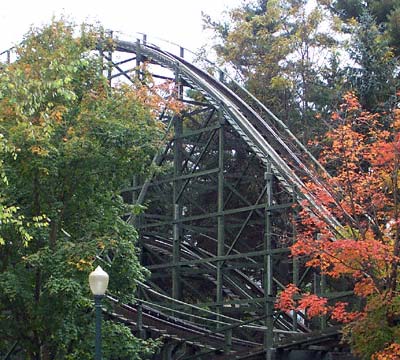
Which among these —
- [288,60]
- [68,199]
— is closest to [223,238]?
[68,199]

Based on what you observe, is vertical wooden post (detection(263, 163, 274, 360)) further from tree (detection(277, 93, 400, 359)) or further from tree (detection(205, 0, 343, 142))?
tree (detection(205, 0, 343, 142))

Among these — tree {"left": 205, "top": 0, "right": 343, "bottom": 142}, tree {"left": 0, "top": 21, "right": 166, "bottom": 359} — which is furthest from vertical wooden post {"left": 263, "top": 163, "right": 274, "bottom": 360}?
tree {"left": 205, "top": 0, "right": 343, "bottom": 142}

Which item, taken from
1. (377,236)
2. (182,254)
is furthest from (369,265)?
(182,254)

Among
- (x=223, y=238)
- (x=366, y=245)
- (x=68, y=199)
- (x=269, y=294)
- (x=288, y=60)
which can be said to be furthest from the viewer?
(x=288, y=60)

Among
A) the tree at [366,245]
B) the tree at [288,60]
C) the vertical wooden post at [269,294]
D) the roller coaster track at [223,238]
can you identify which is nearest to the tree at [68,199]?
the roller coaster track at [223,238]

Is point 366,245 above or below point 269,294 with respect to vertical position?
below

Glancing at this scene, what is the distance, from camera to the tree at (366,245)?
54.0 feet

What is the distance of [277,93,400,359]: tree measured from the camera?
54.0 ft

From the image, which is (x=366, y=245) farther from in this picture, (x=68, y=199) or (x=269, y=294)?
(x=269, y=294)

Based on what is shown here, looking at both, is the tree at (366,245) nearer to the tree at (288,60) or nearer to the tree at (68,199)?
the tree at (68,199)

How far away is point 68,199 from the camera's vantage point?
17.3 metres

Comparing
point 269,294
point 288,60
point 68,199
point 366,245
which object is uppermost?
point 288,60

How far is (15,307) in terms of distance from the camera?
55.8 feet

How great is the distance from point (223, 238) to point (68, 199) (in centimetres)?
916
